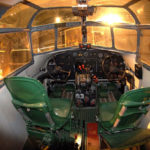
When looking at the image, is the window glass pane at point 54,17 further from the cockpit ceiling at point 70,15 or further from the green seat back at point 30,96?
the green seat back at point 30,96

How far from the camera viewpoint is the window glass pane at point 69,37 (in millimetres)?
4262

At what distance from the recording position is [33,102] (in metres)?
1.83

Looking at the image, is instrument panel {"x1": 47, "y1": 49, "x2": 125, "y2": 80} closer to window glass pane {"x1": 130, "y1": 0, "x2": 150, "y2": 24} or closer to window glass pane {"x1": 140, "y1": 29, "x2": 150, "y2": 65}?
window glass pane {"x1": 140, "y1": 29, "x2": 150, "y2": 65}

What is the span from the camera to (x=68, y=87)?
4.61 meters

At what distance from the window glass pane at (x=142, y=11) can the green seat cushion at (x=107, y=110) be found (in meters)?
1.63

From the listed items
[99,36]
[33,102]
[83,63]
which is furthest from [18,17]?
[99,36]

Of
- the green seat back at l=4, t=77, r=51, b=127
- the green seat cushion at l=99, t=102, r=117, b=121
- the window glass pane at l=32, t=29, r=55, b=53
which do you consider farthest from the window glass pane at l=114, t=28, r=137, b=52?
the green seat back at l=4, t=77, r=51, b=127

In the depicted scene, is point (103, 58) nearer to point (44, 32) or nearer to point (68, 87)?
point (68, 87)

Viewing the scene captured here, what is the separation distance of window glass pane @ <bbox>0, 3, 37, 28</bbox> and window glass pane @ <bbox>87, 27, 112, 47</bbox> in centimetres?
161

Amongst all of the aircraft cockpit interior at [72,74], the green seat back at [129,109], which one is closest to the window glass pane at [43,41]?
the aircraft cockpit interior at [72,74]

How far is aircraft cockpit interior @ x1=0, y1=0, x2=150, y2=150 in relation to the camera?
185cm

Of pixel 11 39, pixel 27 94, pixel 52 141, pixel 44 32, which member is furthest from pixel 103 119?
pixel 44 32

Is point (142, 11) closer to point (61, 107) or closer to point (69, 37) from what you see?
point (69, 37)

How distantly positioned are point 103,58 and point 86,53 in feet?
1.54
